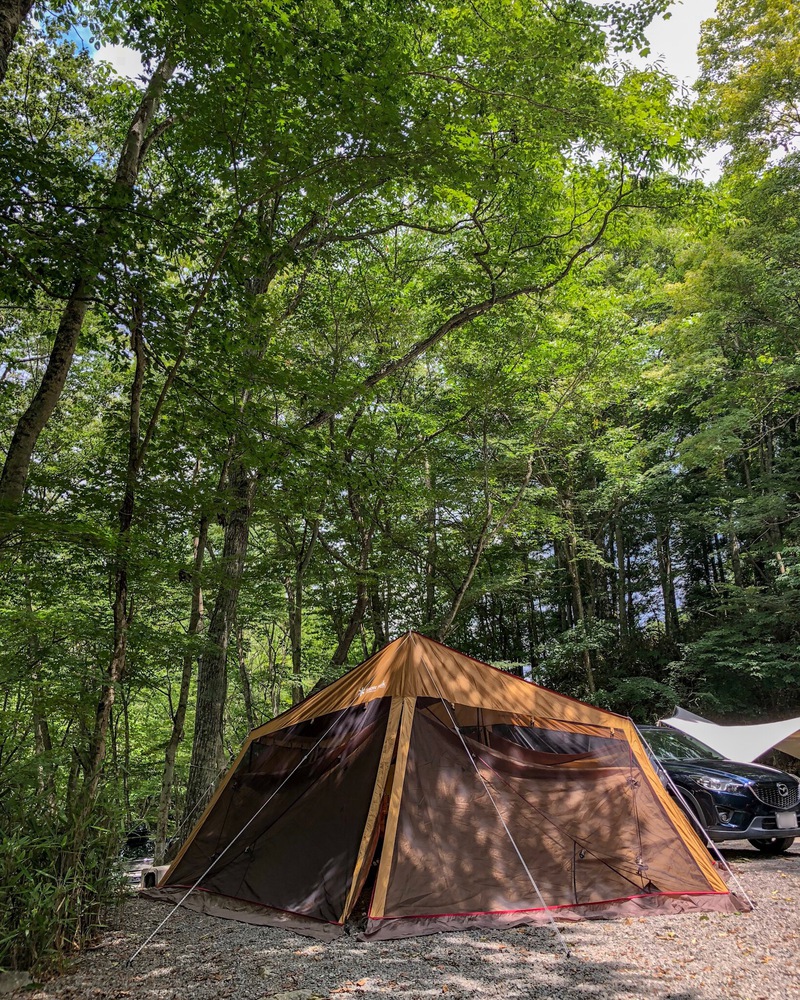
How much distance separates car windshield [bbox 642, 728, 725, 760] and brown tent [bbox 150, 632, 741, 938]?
2233 millimetres

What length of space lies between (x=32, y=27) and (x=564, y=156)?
19.9 feet

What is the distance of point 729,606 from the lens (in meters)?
12.0

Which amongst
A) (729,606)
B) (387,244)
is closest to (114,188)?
(387,244)

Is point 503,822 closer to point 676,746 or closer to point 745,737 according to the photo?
point 676,746

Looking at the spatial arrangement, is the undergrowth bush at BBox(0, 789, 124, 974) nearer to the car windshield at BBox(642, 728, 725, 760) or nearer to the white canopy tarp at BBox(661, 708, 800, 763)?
the car windshield at BBox(642, 728, 725, 760)

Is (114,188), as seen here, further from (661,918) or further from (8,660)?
(661,918)

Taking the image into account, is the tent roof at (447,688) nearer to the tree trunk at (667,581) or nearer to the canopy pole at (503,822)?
the canopy pole at (503,822)

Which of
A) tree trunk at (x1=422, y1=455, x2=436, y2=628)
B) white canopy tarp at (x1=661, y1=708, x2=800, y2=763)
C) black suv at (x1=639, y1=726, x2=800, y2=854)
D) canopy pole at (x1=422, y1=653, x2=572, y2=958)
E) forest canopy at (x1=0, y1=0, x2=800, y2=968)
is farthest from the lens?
tree trunk at (x1=422, y1=455, x2=436, y2=628)

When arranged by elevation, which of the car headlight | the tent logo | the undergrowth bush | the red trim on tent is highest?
the tent logo

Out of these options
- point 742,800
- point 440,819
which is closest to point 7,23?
point 440,819

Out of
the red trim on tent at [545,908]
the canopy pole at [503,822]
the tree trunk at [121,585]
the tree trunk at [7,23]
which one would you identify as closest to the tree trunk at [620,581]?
the red trim on tent at [545,908]

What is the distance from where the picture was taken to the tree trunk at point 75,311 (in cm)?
375

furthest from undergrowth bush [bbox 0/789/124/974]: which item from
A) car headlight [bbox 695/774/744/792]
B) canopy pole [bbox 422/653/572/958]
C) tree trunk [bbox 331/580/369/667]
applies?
tree trunk [bbox 331/580/369/667]

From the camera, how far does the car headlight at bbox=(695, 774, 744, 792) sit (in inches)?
226
